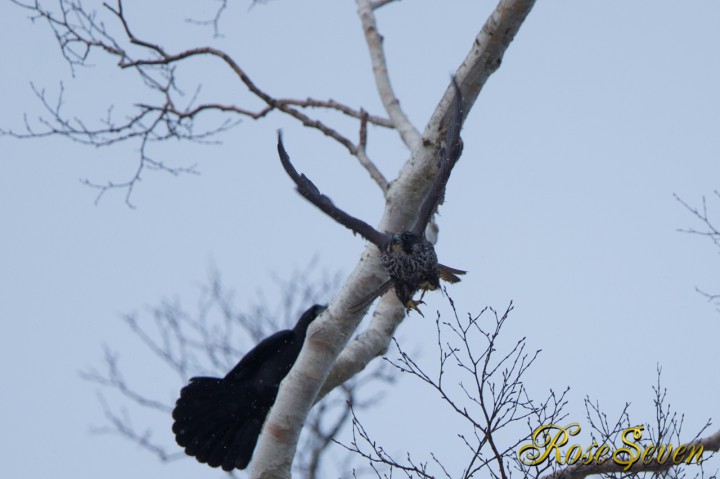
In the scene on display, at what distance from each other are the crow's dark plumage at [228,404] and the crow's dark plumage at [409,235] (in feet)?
4.56

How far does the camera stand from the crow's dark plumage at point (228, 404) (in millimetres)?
5691

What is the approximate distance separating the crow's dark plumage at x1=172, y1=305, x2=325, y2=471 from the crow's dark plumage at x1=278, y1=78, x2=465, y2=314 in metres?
1.39

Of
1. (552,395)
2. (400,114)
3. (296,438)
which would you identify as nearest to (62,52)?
(400,114)

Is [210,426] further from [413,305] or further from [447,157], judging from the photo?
[447,157]

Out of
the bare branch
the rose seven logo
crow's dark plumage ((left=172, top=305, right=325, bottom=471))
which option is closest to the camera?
the rose seven logo

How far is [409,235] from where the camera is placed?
4301mm

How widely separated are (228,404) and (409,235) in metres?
2.18

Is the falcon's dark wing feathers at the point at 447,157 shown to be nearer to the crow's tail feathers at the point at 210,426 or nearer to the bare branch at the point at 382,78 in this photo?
the bare branch at the point at 382,78

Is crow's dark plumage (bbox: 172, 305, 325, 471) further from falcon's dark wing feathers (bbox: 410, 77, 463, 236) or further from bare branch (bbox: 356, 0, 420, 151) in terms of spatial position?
falcon's dark wing feathers (bbox: 410, 77, 463, 236)

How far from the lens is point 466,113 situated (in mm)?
4199

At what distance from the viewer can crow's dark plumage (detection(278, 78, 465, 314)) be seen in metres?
4.15

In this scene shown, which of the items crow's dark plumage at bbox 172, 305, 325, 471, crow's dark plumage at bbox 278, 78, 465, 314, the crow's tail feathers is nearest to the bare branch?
crow's dark plumage at bbox 172, 305, 325, 471

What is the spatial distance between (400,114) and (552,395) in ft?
10.6

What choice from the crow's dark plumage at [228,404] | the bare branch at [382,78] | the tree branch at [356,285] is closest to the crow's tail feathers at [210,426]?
the crow's dark plumage at [228,404]
